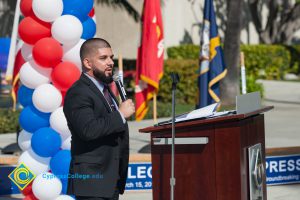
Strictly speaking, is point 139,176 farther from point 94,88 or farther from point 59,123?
point 94,88

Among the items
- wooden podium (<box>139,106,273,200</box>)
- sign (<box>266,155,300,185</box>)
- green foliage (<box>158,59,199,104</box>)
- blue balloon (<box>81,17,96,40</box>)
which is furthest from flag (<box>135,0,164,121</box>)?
green foliage (<box>158,59,199,104</box>)

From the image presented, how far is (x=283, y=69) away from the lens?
103ft

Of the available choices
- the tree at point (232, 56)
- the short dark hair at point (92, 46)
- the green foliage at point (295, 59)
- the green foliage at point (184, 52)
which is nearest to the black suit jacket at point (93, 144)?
the short dark hair at point (92, 46)

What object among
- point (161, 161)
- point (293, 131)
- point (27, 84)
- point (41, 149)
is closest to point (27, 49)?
point (27, 84)

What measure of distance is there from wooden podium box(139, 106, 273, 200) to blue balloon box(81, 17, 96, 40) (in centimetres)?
288

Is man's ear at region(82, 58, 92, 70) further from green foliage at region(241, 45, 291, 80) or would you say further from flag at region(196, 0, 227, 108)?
green foliage at region(241, 45, 291, 80)

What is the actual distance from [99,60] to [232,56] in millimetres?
14781

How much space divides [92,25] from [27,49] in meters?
0.79

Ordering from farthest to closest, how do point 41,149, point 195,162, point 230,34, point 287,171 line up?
point 230,34, point 287,171, point 41,149, point 195,162

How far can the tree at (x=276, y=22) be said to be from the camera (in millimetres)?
33594

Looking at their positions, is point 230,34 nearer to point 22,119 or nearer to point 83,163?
point 22,119

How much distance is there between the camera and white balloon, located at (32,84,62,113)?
8258 millimetres

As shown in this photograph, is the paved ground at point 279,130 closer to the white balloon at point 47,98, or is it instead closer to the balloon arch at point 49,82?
the balloon arch at point 49,82

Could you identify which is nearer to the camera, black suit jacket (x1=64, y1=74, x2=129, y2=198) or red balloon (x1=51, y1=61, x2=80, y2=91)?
black suit jacket (x1=64, y1=74, x2=129, y2=198)
